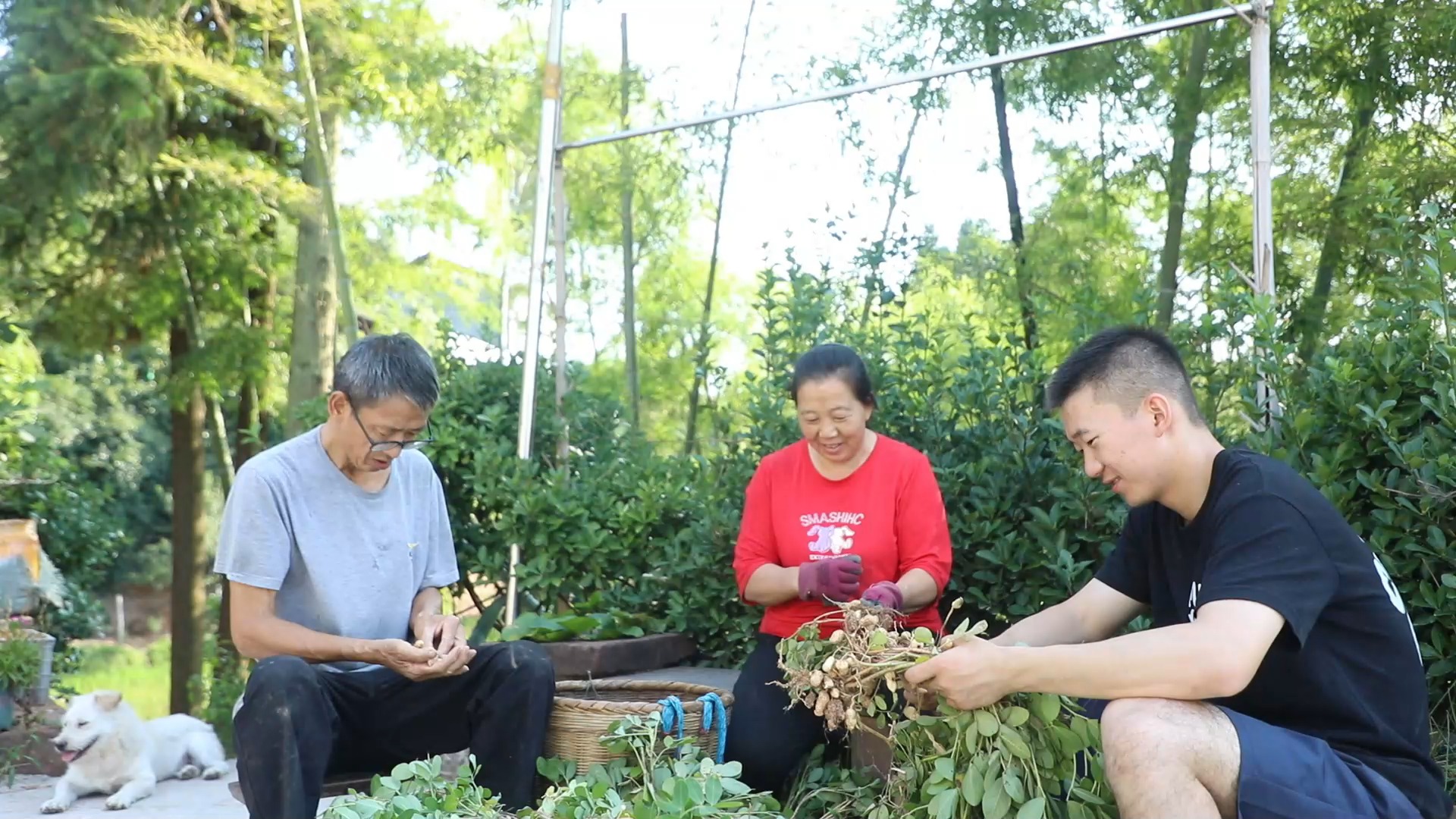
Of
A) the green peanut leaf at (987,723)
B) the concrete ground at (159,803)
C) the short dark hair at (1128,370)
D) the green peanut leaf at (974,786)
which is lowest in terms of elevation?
the concrete ground at (159,803)

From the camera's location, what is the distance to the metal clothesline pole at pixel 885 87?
3191mm

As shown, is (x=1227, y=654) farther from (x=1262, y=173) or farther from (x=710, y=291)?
(x=710, y=291)

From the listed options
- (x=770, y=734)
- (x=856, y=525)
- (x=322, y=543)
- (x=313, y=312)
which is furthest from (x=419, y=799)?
(x=313, y=312)

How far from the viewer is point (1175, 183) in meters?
4.34

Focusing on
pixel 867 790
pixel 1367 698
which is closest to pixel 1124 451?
pixel 1367 698

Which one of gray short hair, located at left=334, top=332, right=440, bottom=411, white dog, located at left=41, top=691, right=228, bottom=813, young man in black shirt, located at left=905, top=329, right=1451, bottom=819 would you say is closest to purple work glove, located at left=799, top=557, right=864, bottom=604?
young man in black shirt, located at left=905, top=329, right=1451, bottom=819

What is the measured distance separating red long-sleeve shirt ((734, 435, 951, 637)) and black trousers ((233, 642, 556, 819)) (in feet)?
2.29

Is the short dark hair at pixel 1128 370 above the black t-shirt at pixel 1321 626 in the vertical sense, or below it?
above

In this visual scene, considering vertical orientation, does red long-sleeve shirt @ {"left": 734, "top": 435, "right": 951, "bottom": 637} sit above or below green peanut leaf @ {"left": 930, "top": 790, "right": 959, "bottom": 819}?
above

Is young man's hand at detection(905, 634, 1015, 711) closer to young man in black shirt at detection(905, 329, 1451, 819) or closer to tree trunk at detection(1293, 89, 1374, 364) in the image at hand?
young man in black shirt at detection(905, 329, 1451, 819)

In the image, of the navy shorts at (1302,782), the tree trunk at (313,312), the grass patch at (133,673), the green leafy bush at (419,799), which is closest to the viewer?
the navy shorts at (1302,782)

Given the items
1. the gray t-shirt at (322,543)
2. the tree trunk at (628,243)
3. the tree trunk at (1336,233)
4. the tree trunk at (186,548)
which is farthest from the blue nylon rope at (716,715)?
the tree trunk at (186,548)

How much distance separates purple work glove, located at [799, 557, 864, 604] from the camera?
294 centimetres

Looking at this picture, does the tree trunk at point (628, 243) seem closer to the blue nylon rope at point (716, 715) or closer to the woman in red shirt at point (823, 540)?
the woman in red shirt at point (823, 540)
